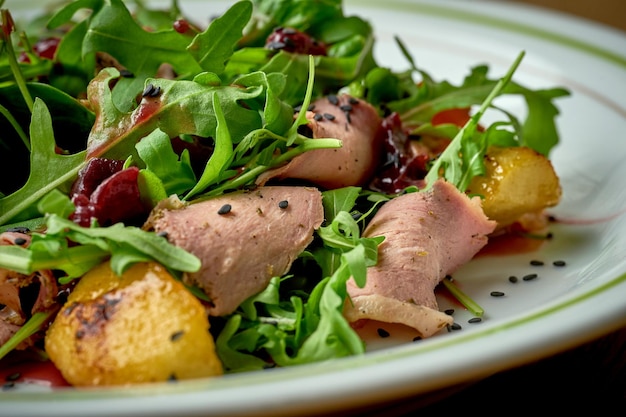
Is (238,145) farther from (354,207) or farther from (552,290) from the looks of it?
(552,290)

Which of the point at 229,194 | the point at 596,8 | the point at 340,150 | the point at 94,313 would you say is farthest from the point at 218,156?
the point at 596,8

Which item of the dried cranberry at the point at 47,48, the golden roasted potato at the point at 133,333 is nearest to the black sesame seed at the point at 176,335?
the golden roasted potato at the point at 133,333

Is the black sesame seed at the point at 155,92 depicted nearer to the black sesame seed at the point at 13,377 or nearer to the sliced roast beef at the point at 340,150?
the sliced roast beef at the point at 340,150

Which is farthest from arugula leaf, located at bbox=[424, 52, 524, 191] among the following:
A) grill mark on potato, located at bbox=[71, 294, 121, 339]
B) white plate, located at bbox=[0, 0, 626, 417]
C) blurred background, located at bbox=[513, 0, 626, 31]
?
blurred background, located at bbox=[513, 0, 626, 31]

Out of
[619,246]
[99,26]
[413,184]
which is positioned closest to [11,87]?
[99,26]

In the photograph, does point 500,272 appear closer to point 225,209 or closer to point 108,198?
point 225,209
